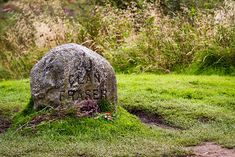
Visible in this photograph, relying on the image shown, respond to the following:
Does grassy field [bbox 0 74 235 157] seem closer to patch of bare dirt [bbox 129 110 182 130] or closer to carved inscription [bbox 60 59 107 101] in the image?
patch of bare dirt [bbox 129 110 182 130]

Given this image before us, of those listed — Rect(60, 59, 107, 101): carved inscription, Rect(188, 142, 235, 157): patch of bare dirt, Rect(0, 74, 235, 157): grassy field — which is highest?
Rect(60, 59, 107, 101): carved inscription

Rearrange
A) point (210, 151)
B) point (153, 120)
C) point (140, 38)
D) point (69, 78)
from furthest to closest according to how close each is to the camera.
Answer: point (140, 38), point (153, 120), point (69, 78), point (210, 151)

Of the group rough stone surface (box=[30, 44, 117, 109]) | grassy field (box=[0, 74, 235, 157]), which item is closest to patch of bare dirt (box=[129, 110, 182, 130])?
grassy field (box=[0, 74, 235, 157])

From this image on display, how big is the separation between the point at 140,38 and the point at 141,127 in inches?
254

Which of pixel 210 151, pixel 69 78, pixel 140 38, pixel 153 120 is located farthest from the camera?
pixel 140 38

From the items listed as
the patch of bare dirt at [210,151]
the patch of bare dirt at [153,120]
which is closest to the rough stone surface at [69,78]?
the patch of bare dirt at [153,120]

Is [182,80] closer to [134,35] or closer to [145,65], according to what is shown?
[145,65]

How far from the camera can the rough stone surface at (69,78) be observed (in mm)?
8070

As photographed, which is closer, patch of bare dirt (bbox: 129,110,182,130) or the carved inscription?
the carved inscription

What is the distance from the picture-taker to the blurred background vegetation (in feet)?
43.0

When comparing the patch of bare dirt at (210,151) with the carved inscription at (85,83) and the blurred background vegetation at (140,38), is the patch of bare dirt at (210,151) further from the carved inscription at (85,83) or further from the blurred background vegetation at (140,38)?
the blurred background vegetation at (140,38)

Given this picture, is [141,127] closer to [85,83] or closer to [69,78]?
[85,83]

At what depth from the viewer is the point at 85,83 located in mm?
8156

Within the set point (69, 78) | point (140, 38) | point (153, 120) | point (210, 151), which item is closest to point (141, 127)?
point (153, 120)
